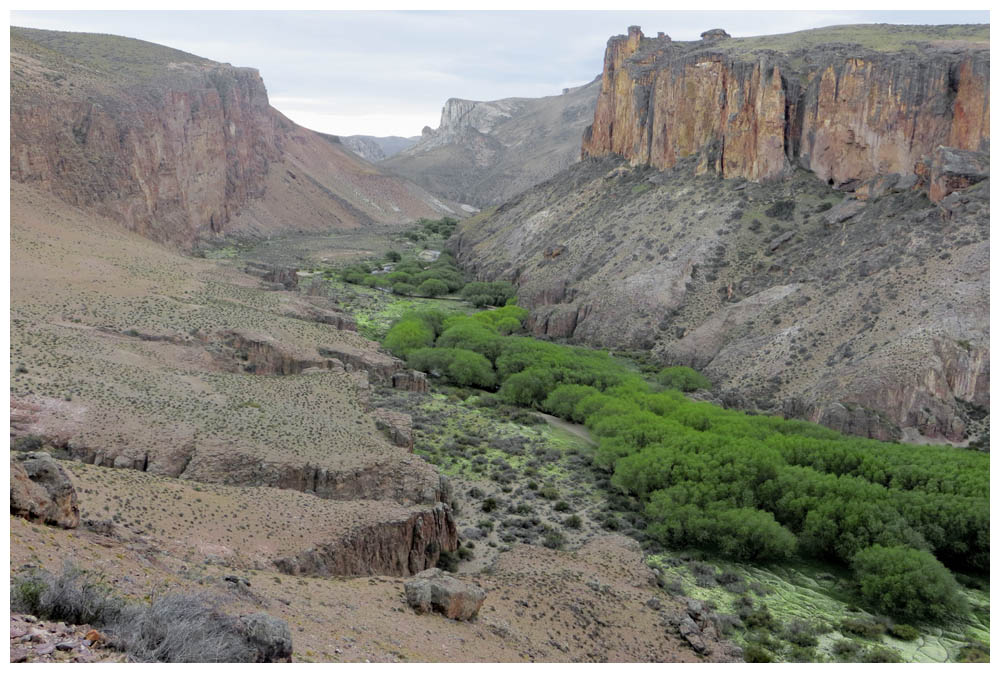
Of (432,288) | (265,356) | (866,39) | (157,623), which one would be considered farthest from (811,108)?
(157,623)

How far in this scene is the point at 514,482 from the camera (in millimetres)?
33031

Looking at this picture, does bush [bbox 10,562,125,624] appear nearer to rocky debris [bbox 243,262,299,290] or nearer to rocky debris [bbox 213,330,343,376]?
rocky debris [bbox 213,330,343,376]

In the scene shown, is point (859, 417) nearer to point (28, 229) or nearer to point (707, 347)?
point (707, 347)

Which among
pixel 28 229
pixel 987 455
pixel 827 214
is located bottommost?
pixel 987 455

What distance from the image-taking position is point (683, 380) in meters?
46.7

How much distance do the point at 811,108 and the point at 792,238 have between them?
12320 mm

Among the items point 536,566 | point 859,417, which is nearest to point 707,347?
point 859,417

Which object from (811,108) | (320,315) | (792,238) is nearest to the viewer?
(320,315)

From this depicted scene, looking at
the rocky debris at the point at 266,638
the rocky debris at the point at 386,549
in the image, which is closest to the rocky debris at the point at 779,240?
the rocky debris at the point at 386,549

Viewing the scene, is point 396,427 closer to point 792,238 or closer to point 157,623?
point 157,623

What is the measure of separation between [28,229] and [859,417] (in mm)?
52954

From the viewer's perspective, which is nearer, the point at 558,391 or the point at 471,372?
the point at 558,391

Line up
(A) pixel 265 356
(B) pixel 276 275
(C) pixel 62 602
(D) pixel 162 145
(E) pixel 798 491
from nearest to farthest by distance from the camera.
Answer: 1. (C) pixel 62 602
2. (E) pixel 798 491
3. (A) pixel 265 356
4. (B) pixel 276 275
5. (D) pixel 162 145

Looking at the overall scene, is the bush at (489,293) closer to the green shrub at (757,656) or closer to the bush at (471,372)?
the bush at (471,372)
